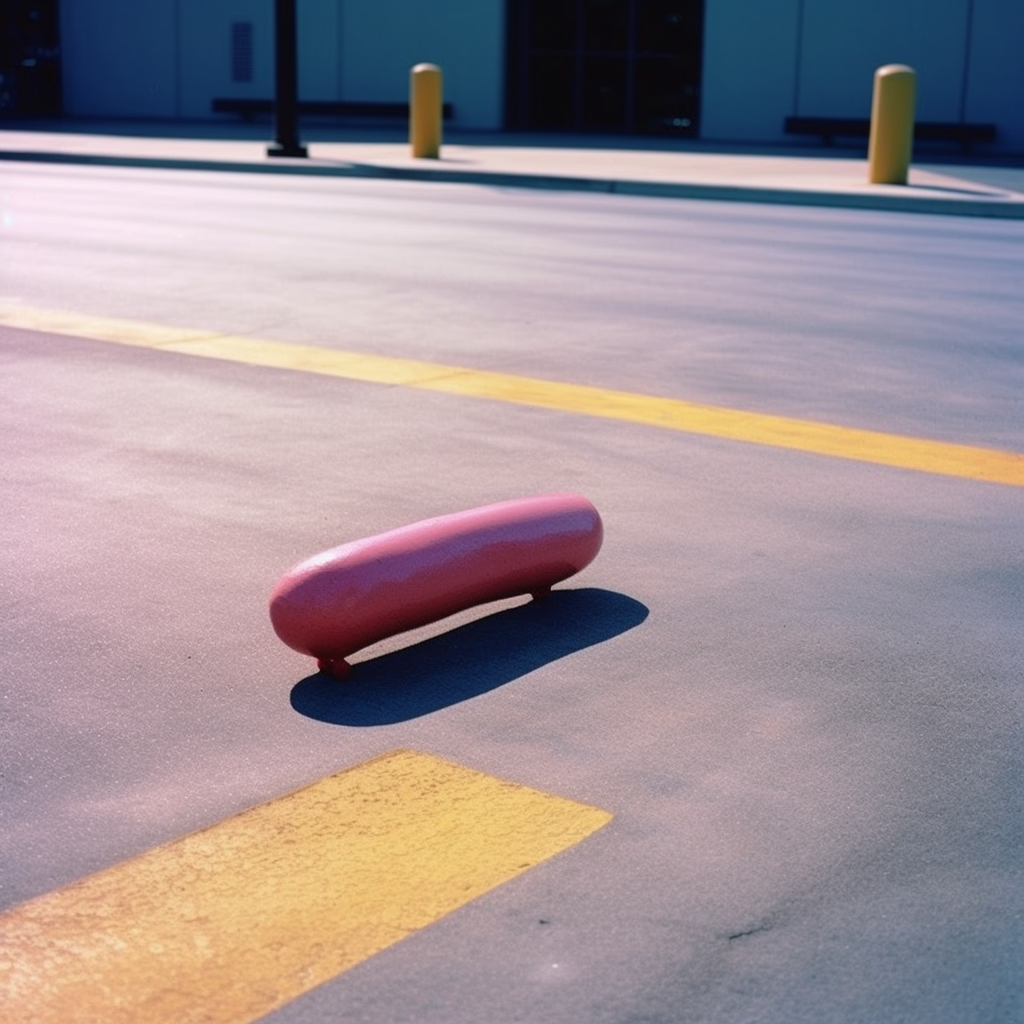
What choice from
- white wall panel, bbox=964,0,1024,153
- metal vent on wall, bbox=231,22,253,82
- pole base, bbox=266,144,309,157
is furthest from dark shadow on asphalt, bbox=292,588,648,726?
metal vent on wall, bbox=231,22,253,82

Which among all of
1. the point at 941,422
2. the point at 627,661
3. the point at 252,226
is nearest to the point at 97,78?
the point at 252,226

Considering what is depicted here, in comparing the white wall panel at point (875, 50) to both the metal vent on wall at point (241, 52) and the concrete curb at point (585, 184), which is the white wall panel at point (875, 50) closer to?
the concrete curb at point (585, 184)

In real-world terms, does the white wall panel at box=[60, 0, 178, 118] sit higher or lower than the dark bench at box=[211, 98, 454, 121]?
higher

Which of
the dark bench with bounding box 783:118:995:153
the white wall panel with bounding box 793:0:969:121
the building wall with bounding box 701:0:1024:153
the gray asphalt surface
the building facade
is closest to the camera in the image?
the gray asphalt surface

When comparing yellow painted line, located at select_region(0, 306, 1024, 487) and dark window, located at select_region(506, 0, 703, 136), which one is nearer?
yellow painted line, located at select_region(0, 306, 1024, 487)

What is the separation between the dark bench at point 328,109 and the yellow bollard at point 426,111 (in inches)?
348

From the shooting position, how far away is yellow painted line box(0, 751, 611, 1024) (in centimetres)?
268

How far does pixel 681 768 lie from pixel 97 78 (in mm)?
36502

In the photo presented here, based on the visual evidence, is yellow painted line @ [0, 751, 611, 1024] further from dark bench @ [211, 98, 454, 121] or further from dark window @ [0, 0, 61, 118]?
dark window @ [0, 0, 61, 118]

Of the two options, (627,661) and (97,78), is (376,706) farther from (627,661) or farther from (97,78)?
(97,78)

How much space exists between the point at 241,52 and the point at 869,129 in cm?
1376

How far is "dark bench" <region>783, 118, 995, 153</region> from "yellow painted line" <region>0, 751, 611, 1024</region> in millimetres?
25791

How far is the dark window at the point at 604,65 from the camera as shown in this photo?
31.8 metres

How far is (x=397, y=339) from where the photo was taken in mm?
9031
